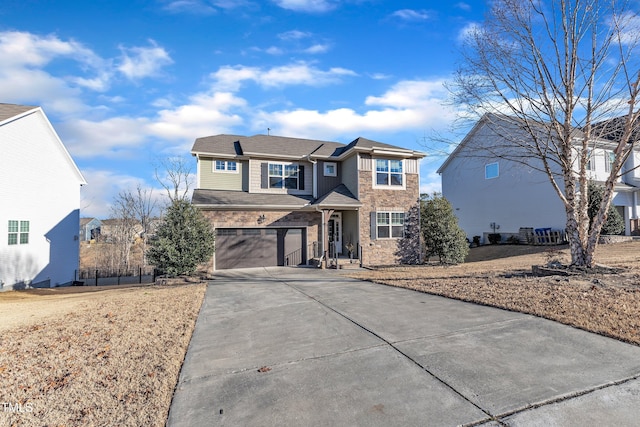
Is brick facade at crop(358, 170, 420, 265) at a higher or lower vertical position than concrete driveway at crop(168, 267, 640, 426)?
higher

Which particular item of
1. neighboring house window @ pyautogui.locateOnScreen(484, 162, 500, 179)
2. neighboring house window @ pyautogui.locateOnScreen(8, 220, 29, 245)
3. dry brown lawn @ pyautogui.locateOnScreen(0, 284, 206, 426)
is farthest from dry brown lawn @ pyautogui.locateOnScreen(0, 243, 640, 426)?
neighboring house window @ pyautogui.locateOnScreen(484, 162, 500, 179)

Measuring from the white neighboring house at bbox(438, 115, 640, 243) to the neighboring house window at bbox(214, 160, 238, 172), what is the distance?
1310cm

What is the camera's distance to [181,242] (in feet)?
39.6

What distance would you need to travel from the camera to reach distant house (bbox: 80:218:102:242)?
161 ft

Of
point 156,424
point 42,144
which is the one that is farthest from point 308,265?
point 42,144

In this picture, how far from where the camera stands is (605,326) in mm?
4645

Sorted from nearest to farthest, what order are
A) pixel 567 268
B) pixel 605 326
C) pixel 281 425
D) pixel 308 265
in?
pixel 281 425 < pixel 605 326 < pixel 567 268 < pixel 308 265

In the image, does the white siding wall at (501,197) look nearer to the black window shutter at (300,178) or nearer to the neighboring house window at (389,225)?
the neighboring house window at (389,225)

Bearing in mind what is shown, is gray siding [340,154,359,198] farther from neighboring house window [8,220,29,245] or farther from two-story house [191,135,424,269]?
neighboring house window [8,220,29,245]

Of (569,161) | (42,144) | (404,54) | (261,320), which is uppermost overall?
(404,54)

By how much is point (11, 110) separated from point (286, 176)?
12974mm

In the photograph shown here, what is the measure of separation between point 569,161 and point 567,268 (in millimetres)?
3020

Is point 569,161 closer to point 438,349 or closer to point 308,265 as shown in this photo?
point 438,349

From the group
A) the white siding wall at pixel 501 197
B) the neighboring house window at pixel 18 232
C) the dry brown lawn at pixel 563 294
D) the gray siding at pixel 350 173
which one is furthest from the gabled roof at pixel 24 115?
the white siding wall at pixel 501 197
